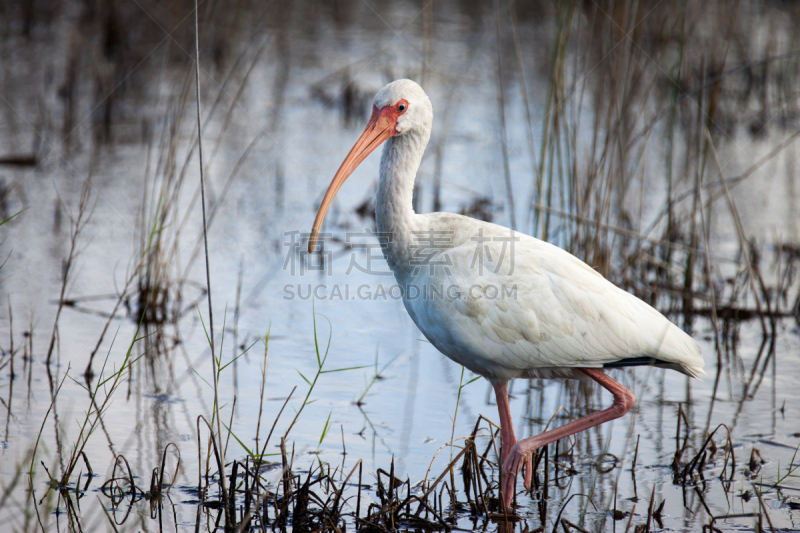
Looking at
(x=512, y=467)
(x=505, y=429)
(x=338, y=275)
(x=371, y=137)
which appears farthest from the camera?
(x=338, y=275)

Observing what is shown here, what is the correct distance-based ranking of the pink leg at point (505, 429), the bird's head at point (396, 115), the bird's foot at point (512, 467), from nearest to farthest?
the bird's foot at point (512, 467), the pink leg at point (505, 429), the bird's head at point (396, 115)

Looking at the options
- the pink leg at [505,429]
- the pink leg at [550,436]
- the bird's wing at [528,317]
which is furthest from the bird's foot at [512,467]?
the bird's wing at [528,317]

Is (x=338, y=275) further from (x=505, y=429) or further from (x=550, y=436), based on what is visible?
(x=550, y=436)

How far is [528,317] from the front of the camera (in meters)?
4.43

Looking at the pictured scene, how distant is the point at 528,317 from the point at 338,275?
142 inches

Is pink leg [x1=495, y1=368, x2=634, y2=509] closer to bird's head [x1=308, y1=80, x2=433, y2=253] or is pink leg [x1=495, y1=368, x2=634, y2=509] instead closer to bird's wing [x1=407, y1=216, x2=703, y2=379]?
bird's wing [x1=407, y1=216, x2=703, y2=379]

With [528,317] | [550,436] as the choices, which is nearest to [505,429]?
[550,436]

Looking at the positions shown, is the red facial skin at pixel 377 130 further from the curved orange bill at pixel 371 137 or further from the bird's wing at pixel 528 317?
the bird's wing at pixel 528 317

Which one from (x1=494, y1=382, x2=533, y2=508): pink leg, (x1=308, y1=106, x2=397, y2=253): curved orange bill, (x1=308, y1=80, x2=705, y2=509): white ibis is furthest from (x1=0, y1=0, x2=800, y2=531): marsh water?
(x1=308, y1=106, x2=397, y2=253): curved orange bill

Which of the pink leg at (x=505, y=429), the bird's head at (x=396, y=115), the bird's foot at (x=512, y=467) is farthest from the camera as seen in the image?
the bird's head at (x=396, y=115)

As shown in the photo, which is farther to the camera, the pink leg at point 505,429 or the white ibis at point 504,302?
the pink leg at point 505,429

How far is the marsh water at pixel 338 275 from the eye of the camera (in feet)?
15.1

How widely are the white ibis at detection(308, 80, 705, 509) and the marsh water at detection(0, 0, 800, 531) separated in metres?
0.44

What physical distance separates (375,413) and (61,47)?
12.2 meters
